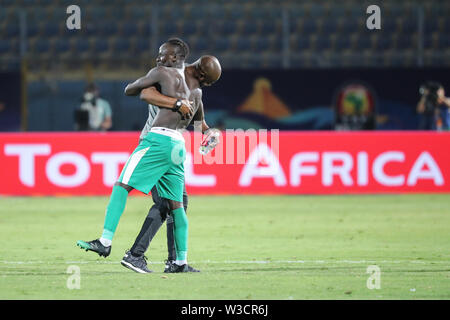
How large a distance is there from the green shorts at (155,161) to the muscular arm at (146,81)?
422mm

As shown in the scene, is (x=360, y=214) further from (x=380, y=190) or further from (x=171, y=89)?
(x=171, y=89)

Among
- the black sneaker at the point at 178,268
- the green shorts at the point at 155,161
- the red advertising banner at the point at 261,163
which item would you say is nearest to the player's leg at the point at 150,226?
the green shorts at the point at 155,161

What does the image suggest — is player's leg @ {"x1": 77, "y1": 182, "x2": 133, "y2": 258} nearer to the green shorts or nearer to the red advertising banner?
the green shorts

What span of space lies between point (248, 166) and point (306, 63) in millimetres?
6036

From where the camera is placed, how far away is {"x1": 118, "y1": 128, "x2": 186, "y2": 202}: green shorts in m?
8.38

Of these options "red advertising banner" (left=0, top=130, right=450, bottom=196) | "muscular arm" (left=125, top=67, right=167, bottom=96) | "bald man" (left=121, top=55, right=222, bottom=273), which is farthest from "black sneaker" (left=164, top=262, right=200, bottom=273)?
"red advertising banner" (left=0, top=130, right=450, bottom=196)

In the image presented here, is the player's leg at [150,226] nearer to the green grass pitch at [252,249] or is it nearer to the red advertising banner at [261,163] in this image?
the green grass pitch at [252,249]

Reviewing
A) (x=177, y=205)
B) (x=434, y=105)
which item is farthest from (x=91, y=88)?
(x=177, y=205)

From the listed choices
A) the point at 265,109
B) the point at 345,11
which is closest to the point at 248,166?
the point at 265,109

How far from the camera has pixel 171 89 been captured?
8.36 m

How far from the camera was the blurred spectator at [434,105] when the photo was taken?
20609 millimetres

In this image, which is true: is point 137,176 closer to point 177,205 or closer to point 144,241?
point 177,205

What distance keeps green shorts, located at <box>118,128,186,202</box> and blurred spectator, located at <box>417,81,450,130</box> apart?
42.6ft

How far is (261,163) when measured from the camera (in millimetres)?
17484
